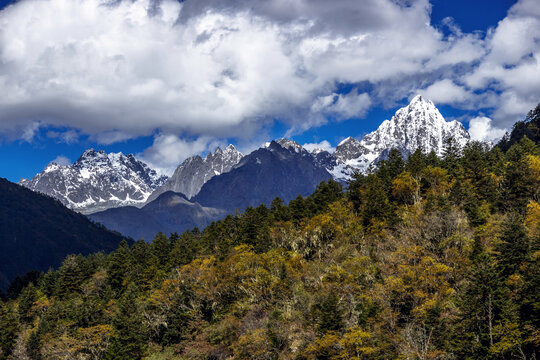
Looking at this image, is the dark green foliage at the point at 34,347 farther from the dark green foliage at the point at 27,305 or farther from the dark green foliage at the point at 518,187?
the dark green foliage at the point at 518,187

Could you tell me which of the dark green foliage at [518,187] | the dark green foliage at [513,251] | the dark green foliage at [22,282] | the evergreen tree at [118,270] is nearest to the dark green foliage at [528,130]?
the dark green foliage at [518,187]

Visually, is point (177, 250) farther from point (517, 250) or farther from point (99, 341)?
point (517, 250)

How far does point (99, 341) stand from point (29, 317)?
142 feet

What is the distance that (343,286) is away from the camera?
64.7 metres

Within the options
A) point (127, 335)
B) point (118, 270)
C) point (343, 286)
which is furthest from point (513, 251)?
point (118, 270)

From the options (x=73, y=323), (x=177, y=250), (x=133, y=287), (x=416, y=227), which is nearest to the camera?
(x=416, y=227)

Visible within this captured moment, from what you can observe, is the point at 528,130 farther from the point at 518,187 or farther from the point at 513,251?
the point at 513,251

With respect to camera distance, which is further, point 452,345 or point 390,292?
point 390,292

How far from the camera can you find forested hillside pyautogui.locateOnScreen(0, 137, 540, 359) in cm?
4909

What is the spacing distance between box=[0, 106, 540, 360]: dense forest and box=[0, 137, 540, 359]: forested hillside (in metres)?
0.25

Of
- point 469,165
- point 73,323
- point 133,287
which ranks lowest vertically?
point 73,323

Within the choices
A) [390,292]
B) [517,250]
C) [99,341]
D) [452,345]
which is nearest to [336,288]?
[390,292]

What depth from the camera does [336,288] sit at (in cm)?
6462

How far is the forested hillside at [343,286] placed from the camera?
161ft
